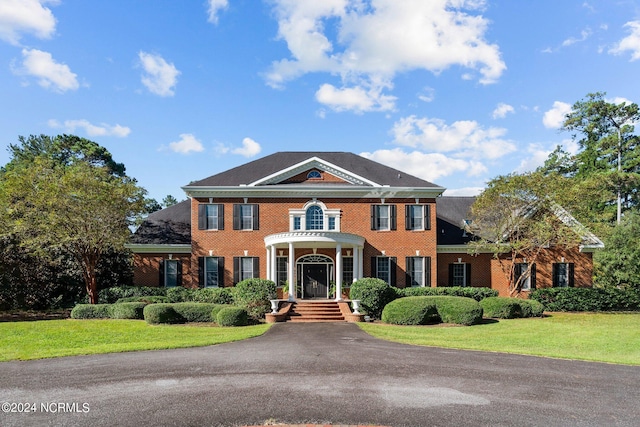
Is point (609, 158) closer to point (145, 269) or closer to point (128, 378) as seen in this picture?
point (145, 269)

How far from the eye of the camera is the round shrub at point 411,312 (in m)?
19.0

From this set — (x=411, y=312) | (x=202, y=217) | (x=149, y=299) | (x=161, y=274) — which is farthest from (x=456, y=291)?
(x=161, y=274)

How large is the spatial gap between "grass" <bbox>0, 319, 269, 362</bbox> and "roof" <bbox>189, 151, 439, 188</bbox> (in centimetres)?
962

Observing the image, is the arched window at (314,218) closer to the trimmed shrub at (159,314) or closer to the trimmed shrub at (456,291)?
the trimmed shrub at (456,291)

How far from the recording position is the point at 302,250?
25.5 meters

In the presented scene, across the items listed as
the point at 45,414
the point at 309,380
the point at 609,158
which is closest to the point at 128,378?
the point at 45,414

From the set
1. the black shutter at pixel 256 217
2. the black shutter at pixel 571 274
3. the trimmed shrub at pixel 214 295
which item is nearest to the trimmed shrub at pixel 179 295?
the trimmed shrub at pixel 214 295

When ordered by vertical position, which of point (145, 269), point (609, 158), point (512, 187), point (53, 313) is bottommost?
point (53, 313)

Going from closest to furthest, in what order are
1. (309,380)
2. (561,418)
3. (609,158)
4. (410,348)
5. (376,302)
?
(561,418) < (309,380) < (410,348) < (376,302) < (609,158)

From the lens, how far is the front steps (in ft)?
68.8

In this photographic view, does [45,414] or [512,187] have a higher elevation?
[512,187]

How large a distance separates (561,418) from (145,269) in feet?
78.5

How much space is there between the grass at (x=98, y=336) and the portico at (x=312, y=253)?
5.67 metres

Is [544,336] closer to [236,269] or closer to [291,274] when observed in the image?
[291,274]
